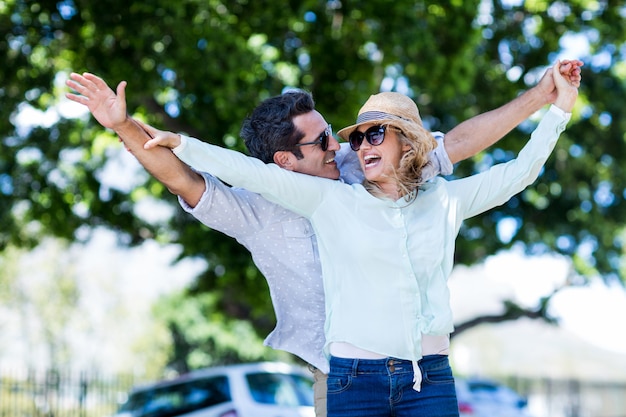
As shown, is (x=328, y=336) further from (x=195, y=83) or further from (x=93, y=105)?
(x=195, y=83)

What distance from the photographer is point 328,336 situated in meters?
2.94

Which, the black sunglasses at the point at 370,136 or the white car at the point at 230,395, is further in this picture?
the white car at the point at 230,395

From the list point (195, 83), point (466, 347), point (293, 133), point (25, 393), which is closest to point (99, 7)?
point (195, 83)

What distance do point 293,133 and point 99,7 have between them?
719 cm

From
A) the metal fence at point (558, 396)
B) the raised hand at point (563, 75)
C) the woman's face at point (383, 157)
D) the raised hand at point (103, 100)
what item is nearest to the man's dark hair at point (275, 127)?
the woman's face at point (383, 157)

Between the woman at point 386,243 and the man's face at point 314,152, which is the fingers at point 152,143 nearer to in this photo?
the woman at point 386,243

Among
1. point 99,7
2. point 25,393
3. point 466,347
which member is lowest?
point 25,393

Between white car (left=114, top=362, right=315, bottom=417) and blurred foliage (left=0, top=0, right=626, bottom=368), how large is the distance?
2.66m

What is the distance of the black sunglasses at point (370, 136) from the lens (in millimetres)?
3104

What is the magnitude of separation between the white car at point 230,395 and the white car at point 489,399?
4898 millimetres

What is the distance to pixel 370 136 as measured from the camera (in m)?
3.12

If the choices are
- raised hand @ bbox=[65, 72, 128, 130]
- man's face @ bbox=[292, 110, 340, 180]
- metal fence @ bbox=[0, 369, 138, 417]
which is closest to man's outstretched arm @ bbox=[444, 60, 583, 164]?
man's face @ bbox=[292, 110, 340, 180]

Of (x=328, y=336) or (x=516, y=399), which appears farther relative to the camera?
(x=516, y=399)

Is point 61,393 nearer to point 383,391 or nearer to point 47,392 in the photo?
point 47,392
